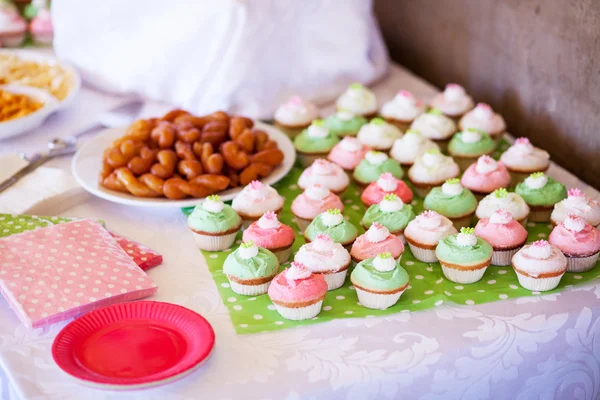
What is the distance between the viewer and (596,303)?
137cm

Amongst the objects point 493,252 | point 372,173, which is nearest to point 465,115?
point 372,173

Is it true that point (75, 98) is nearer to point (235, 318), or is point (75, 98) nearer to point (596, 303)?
point (235, 318)

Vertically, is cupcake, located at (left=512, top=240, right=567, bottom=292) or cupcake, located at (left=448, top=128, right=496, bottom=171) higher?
cupcake, located at (left=512, top=240, right=567, bottom=292)

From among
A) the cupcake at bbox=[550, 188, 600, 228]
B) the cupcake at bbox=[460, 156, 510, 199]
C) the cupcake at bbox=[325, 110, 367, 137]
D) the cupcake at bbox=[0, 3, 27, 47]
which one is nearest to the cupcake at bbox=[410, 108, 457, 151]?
the cupcake at bbox=[325, 110, 367, 137]

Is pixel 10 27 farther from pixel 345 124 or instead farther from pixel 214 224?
pixel 214 224

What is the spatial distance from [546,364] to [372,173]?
0.61m

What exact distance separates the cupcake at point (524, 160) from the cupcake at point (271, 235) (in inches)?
23.4

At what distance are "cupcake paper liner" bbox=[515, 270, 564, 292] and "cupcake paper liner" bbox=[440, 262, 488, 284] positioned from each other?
71mm

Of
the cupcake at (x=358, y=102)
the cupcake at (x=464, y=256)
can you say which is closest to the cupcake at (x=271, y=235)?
the cupcake at (x=464, y=256)

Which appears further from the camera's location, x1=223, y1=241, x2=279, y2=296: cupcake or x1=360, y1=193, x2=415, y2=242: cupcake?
x1=360, y1=193, x2=415, y2=242: cupcake

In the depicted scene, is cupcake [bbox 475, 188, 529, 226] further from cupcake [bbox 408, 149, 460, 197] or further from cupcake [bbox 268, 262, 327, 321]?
cupcake [bbox 268, 262, 327, 321]

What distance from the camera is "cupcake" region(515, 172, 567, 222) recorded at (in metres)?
1.63

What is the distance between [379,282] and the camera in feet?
4.32

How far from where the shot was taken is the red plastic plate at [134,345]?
1.16 metres
